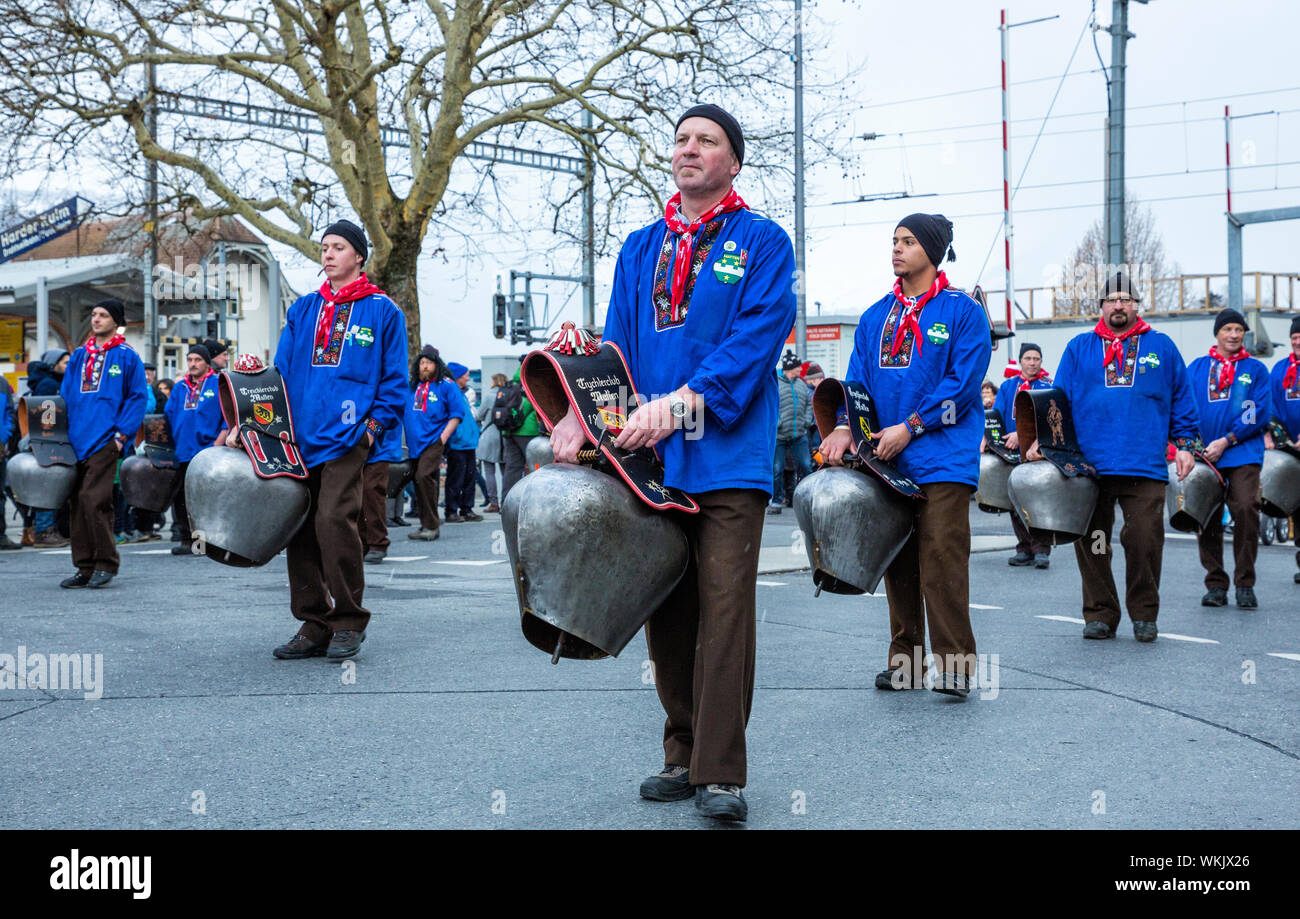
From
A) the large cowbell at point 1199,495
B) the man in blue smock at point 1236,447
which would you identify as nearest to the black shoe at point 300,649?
the large cowbell at point 1199,495

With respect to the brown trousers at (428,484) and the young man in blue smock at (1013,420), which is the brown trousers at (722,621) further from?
the brown trousers at (428,484)

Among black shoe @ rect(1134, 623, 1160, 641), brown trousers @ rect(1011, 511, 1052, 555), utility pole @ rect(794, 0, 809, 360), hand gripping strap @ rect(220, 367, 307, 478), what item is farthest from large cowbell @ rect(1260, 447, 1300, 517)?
utility pole @ rect(794, 0, 809, 360)

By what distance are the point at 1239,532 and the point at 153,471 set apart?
30.7ft

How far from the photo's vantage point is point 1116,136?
854 inches

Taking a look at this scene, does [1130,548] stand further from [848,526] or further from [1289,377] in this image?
[1289,377]

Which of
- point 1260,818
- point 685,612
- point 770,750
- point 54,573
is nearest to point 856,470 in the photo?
point 770,750

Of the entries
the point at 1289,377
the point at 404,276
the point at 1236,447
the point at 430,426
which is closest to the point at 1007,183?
the point at 404,276

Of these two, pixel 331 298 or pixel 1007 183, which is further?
pixel 1007 183

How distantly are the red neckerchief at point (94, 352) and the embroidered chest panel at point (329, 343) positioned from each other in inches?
158

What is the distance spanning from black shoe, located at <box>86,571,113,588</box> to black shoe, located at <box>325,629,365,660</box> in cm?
380

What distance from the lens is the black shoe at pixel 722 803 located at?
378 cm

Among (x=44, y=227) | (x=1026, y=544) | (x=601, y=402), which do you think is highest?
(x=44, y=227)

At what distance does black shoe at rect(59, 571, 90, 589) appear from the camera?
972 cm

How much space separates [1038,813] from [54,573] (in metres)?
9.17
